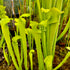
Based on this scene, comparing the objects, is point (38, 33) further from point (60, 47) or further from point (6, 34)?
point (60, 47)

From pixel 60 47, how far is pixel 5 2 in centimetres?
78

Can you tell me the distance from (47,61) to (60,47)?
1.07 feet

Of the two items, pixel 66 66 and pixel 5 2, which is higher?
pixel 5 2

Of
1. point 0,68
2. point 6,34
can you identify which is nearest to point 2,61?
point 0,68

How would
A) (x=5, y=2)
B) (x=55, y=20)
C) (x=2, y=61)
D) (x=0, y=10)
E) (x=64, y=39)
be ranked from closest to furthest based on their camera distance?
(x=55, y=20), (x=0, y=10), (x=2, y=61), (x=64, y=39), (x=5, y=2)

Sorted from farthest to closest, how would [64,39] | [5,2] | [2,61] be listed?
1. [5,2]
2. [64,39]
3. [2,61]

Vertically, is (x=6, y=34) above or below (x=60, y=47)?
above

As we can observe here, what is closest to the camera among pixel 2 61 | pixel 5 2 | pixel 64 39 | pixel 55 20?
pixel 55 20

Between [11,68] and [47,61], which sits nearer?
[47,61]

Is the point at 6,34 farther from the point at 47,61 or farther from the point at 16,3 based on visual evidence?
the point at 16,3

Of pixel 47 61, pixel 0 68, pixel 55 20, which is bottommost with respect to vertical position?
pixel 0 68

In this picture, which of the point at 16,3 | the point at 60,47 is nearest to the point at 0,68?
the point at 60,47

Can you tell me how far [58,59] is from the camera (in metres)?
0.50

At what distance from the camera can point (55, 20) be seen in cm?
28
